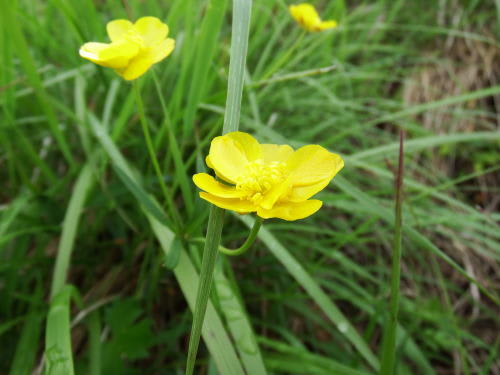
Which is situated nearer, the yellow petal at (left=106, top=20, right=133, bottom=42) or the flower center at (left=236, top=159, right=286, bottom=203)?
the flower center at (left=236, top=159, right=286, bottom=203)

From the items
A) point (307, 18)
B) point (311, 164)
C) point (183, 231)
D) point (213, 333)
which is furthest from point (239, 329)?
point (307, 18)

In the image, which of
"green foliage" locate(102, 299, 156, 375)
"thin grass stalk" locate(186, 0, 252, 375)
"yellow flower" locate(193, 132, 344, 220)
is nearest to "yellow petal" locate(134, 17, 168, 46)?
"thin grass stalk" locate(186, 0, 252, 375)

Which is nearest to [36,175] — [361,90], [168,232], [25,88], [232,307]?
[25,88]

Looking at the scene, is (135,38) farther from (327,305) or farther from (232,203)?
(327,305)

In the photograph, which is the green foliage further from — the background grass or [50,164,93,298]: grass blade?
[50,164,93,298]: grass blade

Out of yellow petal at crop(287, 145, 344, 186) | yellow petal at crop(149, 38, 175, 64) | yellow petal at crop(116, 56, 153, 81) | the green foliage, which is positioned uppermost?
yellow petal at crop(149, 38, 175, 64)

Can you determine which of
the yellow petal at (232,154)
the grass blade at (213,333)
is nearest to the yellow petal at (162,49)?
the yellow petal at (232,154)

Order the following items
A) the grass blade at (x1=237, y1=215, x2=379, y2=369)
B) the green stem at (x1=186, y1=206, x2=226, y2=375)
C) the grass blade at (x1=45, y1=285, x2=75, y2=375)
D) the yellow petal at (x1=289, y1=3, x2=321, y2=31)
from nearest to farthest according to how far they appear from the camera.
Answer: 1. the green stem at (x1=186, y1=206, x2=226, y2=375)
2. the grass blade at (x1=45, y1=285, x2=75, y2=375)
3. the grass blade at (x1=237, y1=215, x2=379, y2=369)
4. the yellow petal at (x1=289, y1=3, x2=321, y2=31)
